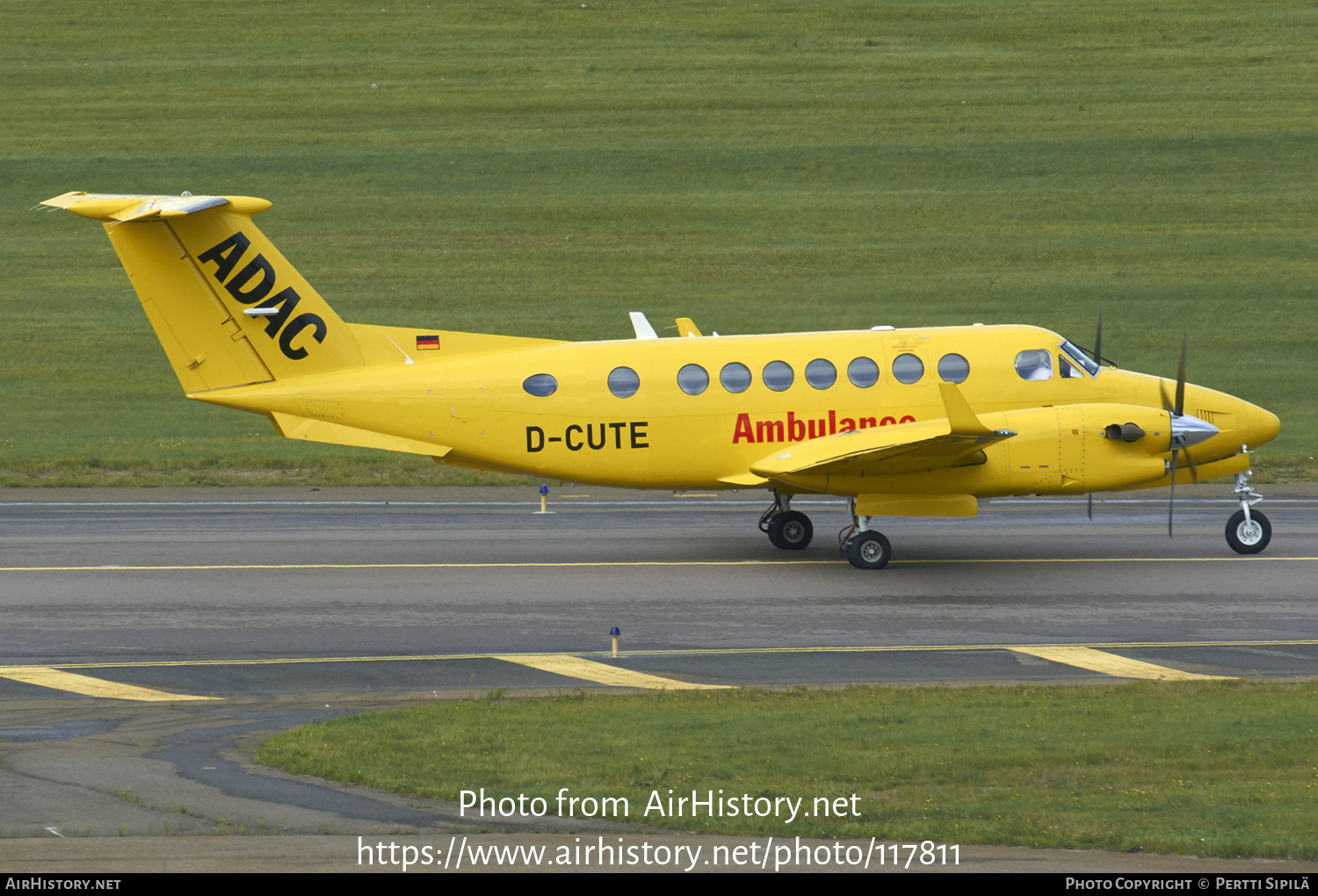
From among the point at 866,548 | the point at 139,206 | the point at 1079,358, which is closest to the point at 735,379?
the point at 866,548

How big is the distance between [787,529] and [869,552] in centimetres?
183

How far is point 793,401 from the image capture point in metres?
21.7

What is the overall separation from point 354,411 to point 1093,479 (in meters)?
10.9

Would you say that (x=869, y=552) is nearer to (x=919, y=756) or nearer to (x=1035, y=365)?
(x=1035, y=365)

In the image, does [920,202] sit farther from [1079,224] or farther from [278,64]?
[278,64]

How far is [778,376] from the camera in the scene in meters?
21.7

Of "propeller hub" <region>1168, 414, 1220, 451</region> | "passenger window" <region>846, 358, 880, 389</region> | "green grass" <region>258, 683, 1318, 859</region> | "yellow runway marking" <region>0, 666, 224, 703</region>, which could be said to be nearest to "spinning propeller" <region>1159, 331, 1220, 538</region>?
"propeller hub" <region>1168, 414, 1220, 451</region>

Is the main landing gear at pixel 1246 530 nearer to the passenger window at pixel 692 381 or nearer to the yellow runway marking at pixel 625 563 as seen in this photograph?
the yellow runway marking at pixel 625 563

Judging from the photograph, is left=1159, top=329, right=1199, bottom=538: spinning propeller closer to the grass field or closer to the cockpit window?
the cockpit window

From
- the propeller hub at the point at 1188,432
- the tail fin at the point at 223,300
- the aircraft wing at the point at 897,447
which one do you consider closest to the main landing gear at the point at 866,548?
the aircraft wing at the point at 897,447

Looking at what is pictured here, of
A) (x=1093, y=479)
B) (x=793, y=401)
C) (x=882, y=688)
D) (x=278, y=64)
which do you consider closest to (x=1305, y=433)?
(x=1093, y=479)

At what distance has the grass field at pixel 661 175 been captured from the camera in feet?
131

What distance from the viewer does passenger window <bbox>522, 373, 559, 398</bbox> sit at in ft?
70.6

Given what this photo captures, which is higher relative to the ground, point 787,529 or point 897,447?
point 897,447
